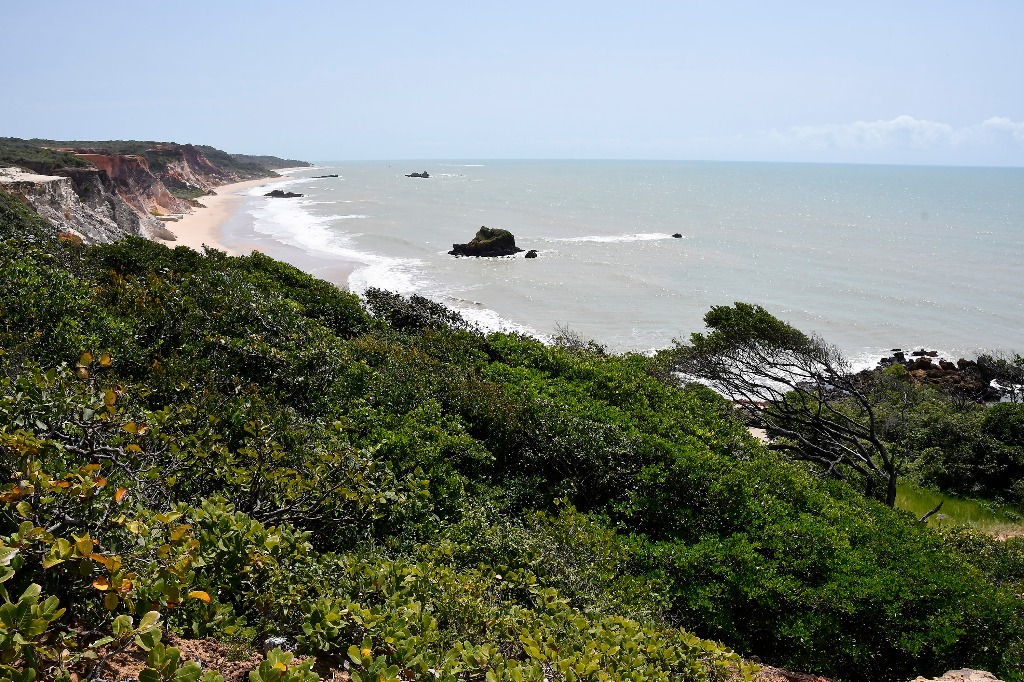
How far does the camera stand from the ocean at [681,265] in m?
33.2

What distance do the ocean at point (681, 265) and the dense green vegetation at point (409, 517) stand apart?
1981 cm

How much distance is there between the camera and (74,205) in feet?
124

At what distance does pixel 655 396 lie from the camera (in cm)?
1212

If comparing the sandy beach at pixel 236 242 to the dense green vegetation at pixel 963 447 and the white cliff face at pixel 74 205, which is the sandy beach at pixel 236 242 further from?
the dense green vegetation at pixel 963 447

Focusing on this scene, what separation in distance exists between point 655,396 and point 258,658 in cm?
952

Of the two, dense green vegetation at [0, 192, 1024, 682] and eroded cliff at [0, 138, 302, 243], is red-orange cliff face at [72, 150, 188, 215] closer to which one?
eroded cliff at [0, 138, 302, 243]

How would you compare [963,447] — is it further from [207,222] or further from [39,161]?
[207,222]

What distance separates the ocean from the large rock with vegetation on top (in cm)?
214

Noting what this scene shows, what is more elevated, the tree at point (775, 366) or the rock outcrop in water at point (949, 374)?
the tree at point (775, 366)

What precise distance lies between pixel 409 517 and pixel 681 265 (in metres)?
44.3

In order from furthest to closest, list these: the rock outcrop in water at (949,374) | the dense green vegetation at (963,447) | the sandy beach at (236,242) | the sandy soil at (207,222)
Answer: the sandy soil at (207,222), the sandy beach at (236,242), the rock outcrop in water at (949,374), the dense green vegetation at (963,447)

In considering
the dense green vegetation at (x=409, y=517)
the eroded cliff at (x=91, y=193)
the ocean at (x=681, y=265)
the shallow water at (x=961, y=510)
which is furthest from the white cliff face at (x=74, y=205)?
the shallow water at (x=961, y=510)

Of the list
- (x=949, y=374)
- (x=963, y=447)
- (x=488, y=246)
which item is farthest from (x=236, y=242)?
(x=963, y=447)

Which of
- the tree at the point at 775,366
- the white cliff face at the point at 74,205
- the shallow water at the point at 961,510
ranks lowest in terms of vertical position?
the shallow water at the point at 961,510
